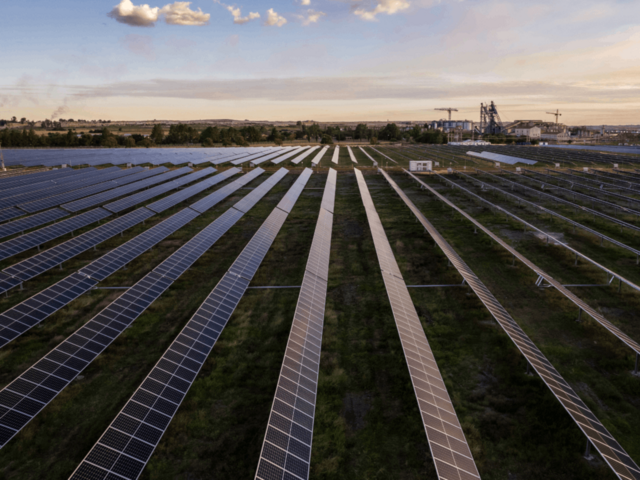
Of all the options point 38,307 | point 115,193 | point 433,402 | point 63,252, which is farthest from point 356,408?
point 115,193

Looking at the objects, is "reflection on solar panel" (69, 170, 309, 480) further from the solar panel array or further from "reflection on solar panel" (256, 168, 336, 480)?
the solar panel array

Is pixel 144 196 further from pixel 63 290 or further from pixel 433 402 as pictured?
pixel 433 402

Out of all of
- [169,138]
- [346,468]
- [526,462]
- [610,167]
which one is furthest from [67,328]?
[169,138]

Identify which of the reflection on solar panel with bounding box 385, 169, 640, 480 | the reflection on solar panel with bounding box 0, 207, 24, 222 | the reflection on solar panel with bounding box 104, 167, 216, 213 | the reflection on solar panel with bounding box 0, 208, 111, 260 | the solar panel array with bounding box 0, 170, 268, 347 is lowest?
the reflection on solar panel with bounding box 385, 169, 640, 480

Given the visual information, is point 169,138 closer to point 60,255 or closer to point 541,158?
point 541,158

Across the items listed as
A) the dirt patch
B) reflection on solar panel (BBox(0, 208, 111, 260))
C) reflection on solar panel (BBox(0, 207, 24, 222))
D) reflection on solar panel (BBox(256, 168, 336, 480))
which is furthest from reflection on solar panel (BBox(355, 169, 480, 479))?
reflection on solar panel (BBox(0, 207, 24, 222))

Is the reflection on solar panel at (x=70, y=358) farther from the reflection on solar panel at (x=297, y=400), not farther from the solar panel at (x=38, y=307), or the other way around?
the reflection on solar panel at (x=297, y=400)

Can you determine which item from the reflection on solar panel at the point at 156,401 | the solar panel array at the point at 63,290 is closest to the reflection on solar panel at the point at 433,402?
the reflection on solar panel at the point at 156,401
